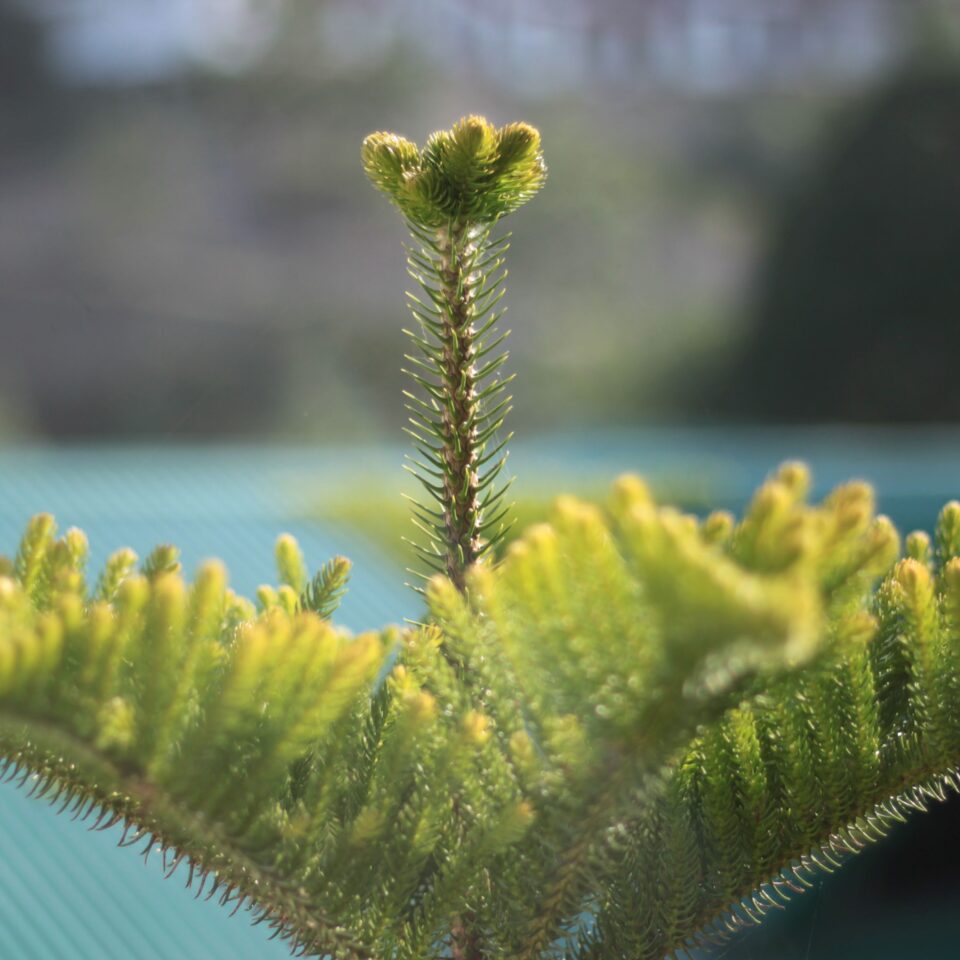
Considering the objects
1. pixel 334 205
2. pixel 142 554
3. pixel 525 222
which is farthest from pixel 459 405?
pixel 334 205

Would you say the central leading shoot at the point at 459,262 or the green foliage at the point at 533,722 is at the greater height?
the central leading shoot at the point at 459,262

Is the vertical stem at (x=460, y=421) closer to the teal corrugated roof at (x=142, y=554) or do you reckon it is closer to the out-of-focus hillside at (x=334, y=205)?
the teal corrugated roof at (x=142, y=554)

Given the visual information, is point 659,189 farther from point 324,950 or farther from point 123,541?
point 324,950

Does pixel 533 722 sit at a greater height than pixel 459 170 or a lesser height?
lesser

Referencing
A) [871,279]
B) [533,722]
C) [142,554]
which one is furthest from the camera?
[871,279]

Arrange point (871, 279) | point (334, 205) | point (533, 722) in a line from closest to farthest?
1. point (533, 722)
2. point (871, 279)
3. point (334, 205)

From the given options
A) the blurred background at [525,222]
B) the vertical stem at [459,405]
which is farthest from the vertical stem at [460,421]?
the blurred background at [525,222]

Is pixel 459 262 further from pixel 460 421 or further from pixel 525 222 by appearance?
pixel 525 222
